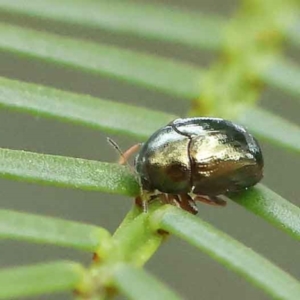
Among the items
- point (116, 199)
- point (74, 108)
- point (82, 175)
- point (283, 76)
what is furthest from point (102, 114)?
point (116, 199)

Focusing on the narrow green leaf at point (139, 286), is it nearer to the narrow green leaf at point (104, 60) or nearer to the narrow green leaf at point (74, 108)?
the narrow green leaf at point (74, 108)

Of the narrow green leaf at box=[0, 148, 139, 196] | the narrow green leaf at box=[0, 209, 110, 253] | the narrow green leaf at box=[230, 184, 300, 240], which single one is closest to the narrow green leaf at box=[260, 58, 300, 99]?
the narrow green leaf at box=[230, 184, 300, 240]

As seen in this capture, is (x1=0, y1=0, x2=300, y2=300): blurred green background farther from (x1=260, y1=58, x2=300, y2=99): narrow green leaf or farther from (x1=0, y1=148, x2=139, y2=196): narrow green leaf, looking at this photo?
(x1=0, y1=148, x2=139, y2=196): narrow green leaf

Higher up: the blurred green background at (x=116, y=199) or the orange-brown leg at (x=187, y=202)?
the orange-brown leg at (x=187, y=202)

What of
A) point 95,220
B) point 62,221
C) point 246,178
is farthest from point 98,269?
point 95,220

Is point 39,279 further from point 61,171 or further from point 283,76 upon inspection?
point 283,76

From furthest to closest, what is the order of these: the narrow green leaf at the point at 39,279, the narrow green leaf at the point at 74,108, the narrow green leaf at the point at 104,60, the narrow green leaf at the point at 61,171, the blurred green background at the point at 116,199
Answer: the blurred green background at the point at 116,199 < the narrow green leaf at the point at 104,60 < the narrow green leaf at the point at 74,108 < the narrow green leaf at the point at 61,171 < the narrow green leaf at the point at 39,279

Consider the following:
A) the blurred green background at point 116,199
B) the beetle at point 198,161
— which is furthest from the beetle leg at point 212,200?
the blurred green background at point 116,199
